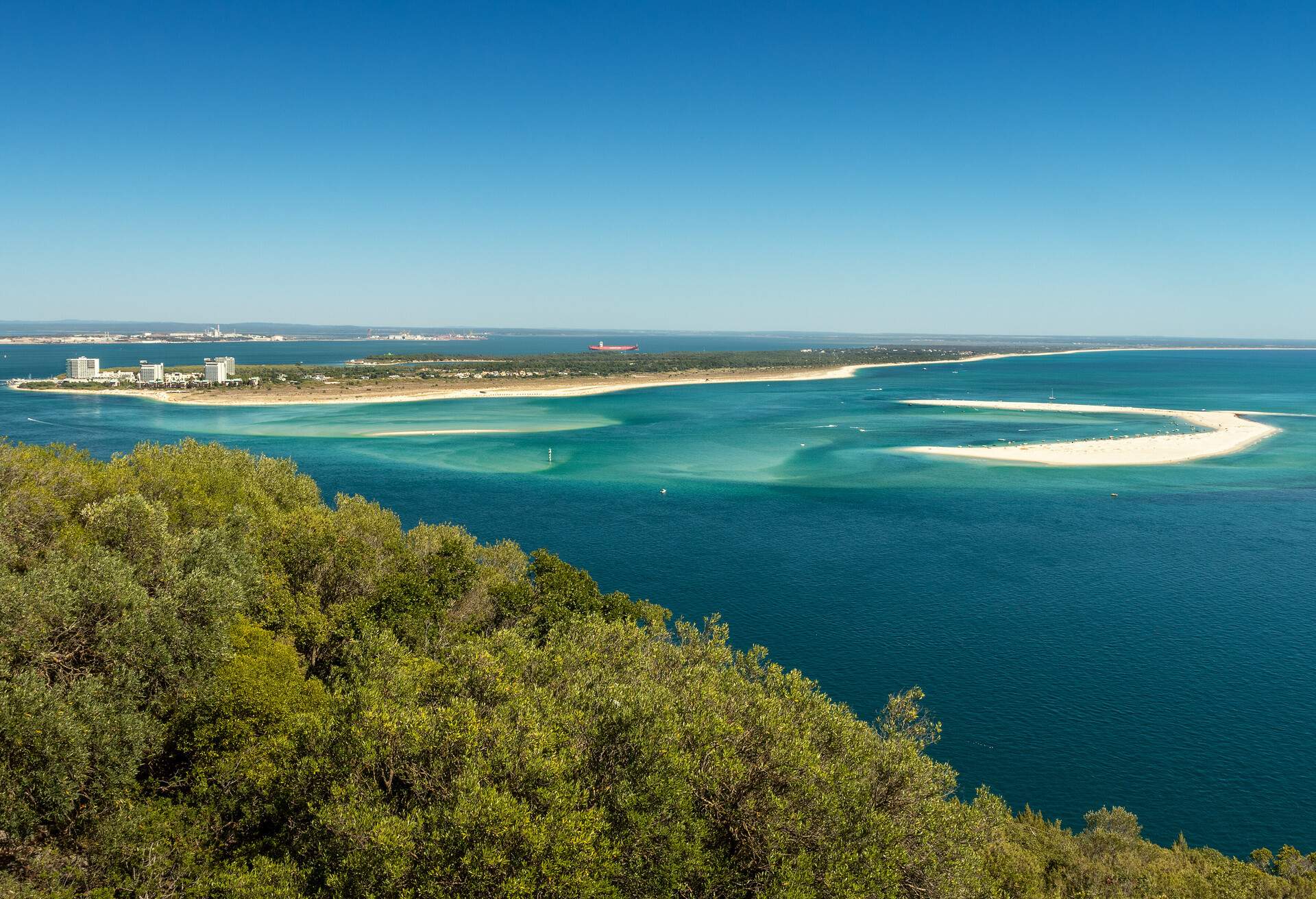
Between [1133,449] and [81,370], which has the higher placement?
[81,370]

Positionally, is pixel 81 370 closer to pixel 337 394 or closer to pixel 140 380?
pixel 140 380

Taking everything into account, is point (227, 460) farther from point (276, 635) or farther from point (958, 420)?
point (958, 420)

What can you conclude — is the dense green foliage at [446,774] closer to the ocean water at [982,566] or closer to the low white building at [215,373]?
the ocean water at [982,566]

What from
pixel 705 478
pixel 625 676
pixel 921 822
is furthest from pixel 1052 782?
pixel 705 478

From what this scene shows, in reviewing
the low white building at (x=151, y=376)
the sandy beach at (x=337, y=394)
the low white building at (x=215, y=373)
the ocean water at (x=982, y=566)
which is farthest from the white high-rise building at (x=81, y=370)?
the ocean water at (x=982, y=566)

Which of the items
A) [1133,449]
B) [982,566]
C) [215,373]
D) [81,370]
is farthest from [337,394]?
[1133,449]

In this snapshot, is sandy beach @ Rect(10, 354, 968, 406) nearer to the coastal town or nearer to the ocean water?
the coastal town
